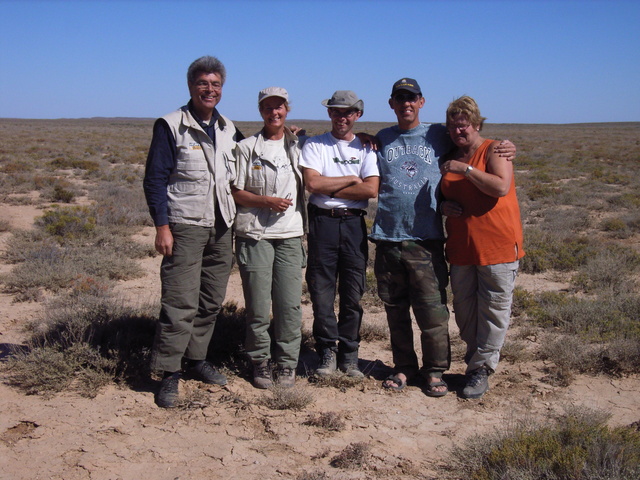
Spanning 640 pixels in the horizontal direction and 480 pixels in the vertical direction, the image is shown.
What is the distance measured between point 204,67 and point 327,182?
104 cm

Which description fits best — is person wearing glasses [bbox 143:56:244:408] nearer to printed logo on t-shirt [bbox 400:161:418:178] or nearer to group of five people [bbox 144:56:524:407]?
group of five people [bbox 144:56:524:407]

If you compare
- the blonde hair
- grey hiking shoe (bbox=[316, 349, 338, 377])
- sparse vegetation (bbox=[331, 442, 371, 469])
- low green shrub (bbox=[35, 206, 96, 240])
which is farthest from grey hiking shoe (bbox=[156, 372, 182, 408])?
low green shrub (bbox=[35, 206, 96, 240])

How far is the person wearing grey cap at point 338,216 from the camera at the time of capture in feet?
11.9

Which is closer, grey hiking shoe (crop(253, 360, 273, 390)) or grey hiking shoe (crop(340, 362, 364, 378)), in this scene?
grey hiking shoe (crop(253, 360, 273, 390))

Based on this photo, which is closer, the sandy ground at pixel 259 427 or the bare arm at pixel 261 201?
the sandy ground at pixel 259 427

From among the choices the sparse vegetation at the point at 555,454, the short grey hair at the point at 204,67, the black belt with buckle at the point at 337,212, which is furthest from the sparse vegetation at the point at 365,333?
the short grey hair at the point at 204,67

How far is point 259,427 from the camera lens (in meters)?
3.34

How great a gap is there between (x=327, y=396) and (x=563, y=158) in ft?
84.4

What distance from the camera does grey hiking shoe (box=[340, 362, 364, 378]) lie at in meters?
3.99

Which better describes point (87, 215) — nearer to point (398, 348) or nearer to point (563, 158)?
point (398, 348)

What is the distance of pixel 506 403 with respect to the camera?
367 centimetres

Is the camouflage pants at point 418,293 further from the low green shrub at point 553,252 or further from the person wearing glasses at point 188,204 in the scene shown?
the low green shrub at point 553,252

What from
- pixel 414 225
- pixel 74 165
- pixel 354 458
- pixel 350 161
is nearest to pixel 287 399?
pixel 354 458

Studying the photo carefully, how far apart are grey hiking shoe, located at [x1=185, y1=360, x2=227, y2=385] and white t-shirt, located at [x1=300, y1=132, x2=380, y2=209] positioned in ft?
4.59
